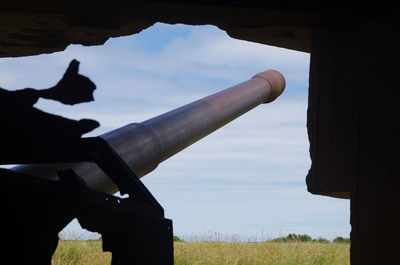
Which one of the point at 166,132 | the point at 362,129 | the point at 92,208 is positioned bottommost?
the point at 92,208

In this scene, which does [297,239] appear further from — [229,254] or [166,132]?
[166,132]

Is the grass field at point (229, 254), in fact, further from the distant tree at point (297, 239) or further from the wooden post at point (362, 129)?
the wooden post at point (362, 129)

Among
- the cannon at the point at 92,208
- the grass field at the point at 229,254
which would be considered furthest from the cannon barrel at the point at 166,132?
the grass field at the point at 229,254

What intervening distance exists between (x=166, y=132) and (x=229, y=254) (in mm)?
6889

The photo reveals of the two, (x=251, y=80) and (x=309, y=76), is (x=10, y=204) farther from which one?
(x=251, y=80)

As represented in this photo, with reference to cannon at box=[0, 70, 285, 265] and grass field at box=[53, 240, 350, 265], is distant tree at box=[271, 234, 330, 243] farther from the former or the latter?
cannon at box=[0, 70, 285, 265]

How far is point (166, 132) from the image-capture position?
466cm

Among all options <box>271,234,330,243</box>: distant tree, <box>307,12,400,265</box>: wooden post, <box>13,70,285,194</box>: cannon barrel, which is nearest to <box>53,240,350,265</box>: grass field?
<box>271,234,330,243</box>: distant tree

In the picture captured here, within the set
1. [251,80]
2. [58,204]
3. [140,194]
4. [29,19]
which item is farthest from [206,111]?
[58,204]

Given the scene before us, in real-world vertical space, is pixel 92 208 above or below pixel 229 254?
below

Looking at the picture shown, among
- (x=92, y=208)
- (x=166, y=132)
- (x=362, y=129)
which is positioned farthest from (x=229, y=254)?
(x=92, y=208)

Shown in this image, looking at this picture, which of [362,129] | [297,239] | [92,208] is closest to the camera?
[92,208]

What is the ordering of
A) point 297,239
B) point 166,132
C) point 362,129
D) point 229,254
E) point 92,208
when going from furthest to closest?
point 297,239 < point 229,254 < point 166,132 < point 362,129 < point 92,208

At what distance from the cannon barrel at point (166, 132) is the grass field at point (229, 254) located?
3991 millimetres
